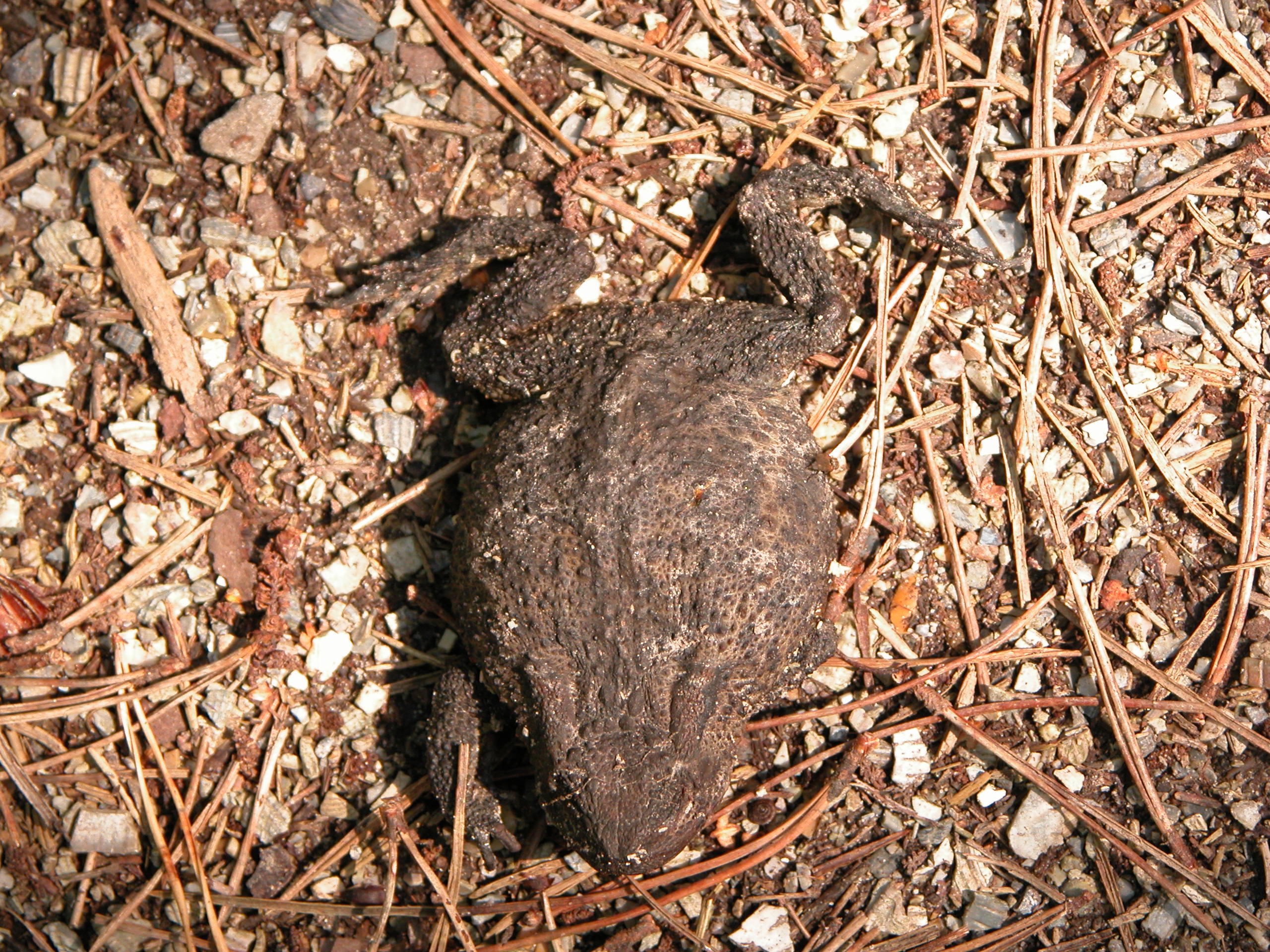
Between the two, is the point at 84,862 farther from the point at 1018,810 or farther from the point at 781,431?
the point at 1018,810

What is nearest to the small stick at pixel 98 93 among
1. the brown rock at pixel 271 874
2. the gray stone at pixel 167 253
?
the gray stone at pixel 167 253

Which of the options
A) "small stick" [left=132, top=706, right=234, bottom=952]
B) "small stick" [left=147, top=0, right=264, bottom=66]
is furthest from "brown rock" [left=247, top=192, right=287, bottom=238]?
"small stick" [left=132, top=706, right=234, bottom=952]

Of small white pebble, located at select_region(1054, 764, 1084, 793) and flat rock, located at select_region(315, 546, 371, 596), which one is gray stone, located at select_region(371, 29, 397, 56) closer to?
flat rock, located at select_region(315, 546, 371, 596)

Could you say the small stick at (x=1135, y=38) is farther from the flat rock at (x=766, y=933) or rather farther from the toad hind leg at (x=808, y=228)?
the flat rock at (x=766, y=933)

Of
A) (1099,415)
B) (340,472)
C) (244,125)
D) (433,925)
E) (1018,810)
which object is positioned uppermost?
(244,125)

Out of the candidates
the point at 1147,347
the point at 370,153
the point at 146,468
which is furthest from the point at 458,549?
the point at 1147,347

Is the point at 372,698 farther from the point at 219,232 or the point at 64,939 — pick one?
the point at 219,232
